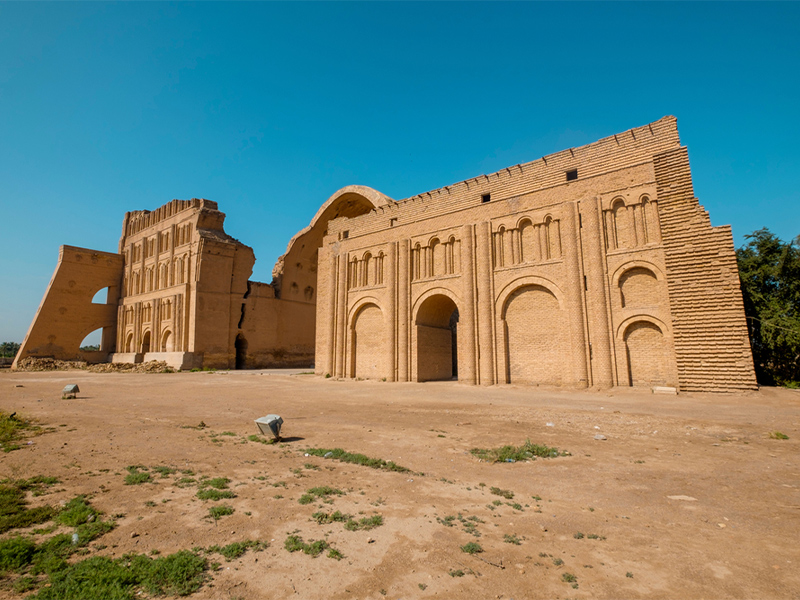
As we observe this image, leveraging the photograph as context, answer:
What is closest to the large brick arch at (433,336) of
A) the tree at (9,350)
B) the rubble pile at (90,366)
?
the rubble pile at (90,366)

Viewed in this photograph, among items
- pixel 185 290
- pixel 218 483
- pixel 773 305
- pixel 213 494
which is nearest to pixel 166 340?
pixel 185 290

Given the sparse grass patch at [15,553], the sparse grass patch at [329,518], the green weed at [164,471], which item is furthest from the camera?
the green weed at [164,471]

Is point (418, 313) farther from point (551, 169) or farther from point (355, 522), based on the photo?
point (355, 522)

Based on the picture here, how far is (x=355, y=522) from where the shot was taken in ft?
12.9

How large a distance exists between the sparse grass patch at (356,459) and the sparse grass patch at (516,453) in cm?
147

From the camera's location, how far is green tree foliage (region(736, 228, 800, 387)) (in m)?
17.2

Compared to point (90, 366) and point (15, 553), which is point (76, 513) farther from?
point (90, 366)

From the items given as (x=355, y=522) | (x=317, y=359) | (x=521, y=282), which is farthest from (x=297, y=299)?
(x=355, y=522)

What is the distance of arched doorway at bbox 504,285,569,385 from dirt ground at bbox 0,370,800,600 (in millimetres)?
8455

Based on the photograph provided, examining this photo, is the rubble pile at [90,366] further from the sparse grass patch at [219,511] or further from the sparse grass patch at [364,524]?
the sparse grass patch at [364,524]

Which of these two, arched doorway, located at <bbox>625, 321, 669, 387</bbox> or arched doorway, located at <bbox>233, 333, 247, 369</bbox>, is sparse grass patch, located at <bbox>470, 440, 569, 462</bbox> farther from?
arched doorway, located at <bbox>233, 333, 247, 369</bbox>

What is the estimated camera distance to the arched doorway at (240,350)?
3606 cm

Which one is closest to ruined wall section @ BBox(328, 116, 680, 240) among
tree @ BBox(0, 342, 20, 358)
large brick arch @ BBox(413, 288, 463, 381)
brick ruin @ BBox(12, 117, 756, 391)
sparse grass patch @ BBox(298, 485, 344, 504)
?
brick ruin @ BBox(12, 117, 756, 391)

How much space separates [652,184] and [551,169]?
436 cm
